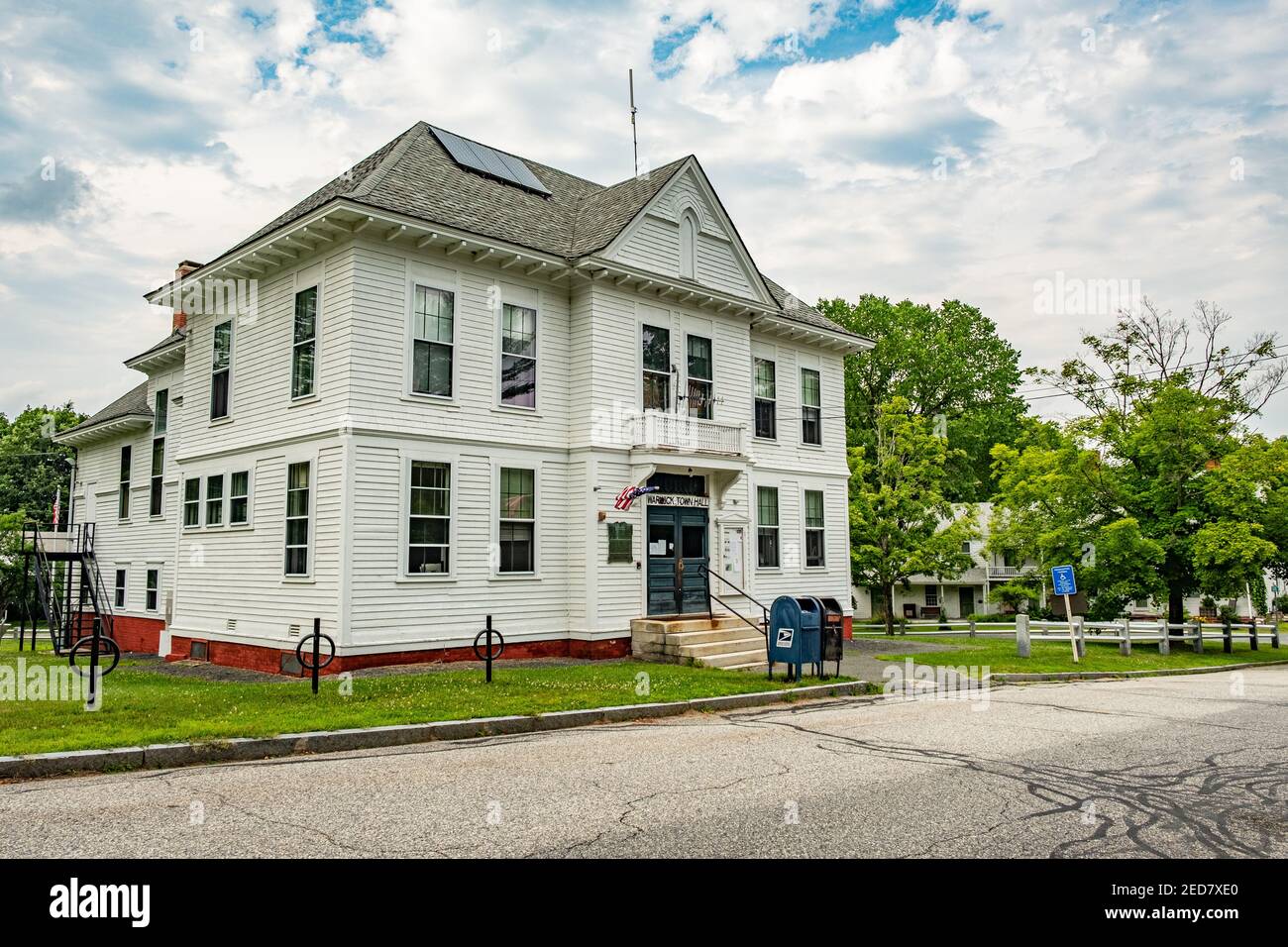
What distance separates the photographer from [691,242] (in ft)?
68.5

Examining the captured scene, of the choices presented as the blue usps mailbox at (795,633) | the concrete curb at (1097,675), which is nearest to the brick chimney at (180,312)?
the blue usps mailbox at (795,633)

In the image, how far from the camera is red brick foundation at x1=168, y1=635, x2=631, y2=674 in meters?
15.7

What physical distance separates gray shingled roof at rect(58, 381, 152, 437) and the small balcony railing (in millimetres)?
15933

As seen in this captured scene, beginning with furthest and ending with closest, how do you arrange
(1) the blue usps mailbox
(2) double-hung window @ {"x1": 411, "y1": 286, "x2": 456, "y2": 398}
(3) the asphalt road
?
(2) double-hung window @ {"x1": 411, "y1": 286, "x2": 456, "y2": 398} → (1) the blue usps mailbox → (3) the asphalt road

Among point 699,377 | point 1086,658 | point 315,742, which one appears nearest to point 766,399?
point 699,377

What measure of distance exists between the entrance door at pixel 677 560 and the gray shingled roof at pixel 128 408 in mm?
16298

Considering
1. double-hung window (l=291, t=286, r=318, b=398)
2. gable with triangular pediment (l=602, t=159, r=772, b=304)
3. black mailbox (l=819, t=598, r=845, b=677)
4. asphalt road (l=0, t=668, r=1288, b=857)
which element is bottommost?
asphalt road (l=0, t=668, r=1288, b=857)

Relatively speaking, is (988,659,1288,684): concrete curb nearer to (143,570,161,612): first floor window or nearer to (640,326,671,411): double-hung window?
(640,326,671,411): double-hung window

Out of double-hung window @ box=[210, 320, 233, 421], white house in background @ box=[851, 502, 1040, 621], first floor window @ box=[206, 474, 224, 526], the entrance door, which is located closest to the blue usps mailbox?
the entrance door

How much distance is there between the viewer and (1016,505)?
29.6 meters
